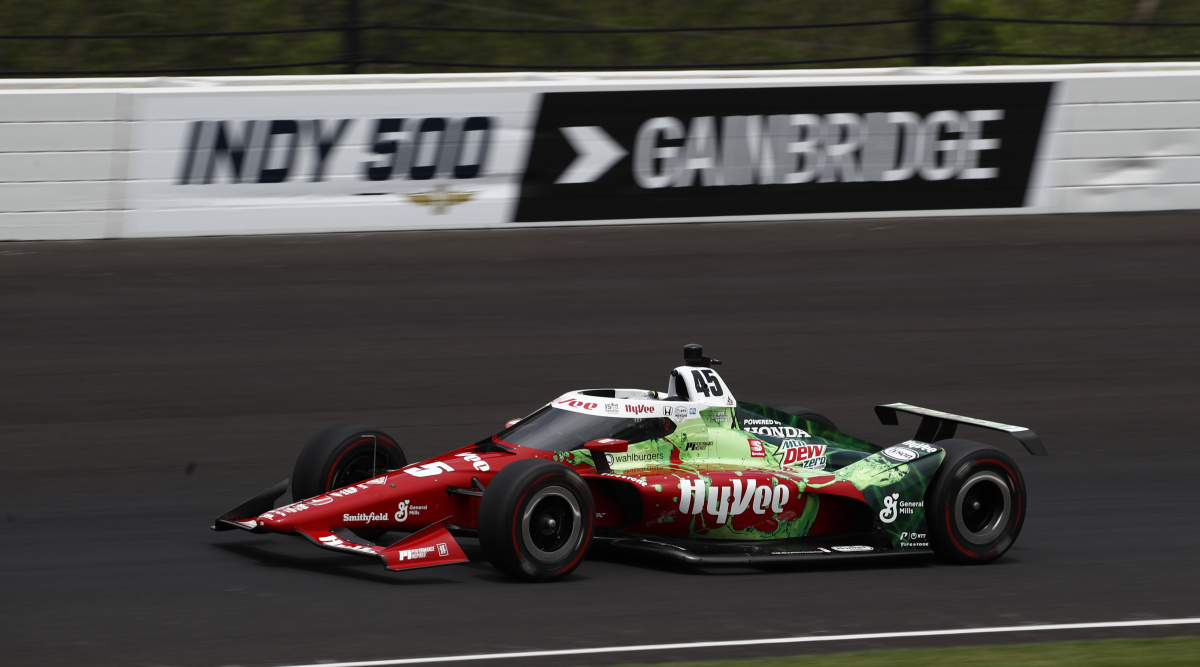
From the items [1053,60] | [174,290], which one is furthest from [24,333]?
[1053,60]

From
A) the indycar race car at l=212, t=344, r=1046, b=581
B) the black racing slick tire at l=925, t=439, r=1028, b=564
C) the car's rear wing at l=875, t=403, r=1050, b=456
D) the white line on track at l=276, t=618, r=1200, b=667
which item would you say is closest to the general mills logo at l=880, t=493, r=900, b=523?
the indycar race car at l=212, t=344, r=1046, b=581

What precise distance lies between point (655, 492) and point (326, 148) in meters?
7.27

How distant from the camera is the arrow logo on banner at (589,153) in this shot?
14469 mm

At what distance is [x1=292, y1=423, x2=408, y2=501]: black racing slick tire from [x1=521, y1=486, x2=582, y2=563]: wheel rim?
1.28 m

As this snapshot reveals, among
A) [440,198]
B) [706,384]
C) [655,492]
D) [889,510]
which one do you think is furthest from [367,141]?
[889,510]

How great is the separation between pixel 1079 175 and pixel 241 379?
8.58 m

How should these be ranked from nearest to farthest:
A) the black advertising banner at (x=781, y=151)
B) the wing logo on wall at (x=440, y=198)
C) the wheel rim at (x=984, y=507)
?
the wheel rim at (x=984, y=507)
the wing logo on wall at (x=440, y=198)
the black advertising banner at (x=781, y=151)

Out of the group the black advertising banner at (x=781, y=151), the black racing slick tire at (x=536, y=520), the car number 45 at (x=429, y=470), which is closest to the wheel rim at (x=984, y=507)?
the black racing slick tire at (x=536, y=520)

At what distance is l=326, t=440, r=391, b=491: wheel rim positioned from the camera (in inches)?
320

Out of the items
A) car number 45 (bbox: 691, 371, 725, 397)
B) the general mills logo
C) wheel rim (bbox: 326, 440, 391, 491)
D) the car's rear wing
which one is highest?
car number 45 (bbox: 691, 371, 725, 397)

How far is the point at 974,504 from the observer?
831 centimetres

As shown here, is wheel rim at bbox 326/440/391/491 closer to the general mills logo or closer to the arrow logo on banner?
the general mills logo

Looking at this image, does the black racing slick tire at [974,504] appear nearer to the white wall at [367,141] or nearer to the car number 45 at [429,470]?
the car number 45 at [429,470]

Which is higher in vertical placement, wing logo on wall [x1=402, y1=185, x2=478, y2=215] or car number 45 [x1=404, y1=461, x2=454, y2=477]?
car number 45 [x1=404, y1=461, x2=454, y2=477]
